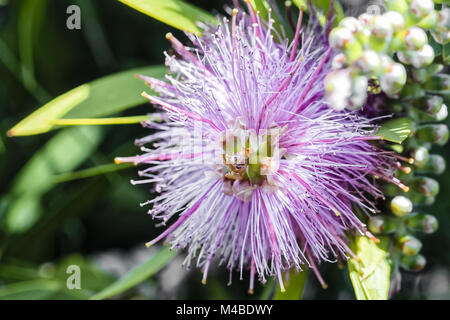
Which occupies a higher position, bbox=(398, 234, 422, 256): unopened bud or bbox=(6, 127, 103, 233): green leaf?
bbox=(6, 127, 103, 233): green leaf

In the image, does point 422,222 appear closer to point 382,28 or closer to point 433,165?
point 433,165

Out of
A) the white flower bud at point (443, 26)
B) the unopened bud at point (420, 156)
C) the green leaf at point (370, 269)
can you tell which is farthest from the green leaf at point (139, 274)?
the white flower bud at point (443, 26)

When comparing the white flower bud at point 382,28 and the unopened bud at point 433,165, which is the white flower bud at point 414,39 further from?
the unopened bud at point 433,165

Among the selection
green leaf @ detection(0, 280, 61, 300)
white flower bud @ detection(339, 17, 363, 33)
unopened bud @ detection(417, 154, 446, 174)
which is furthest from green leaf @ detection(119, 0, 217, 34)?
green leaf @ detection(0, 280, 61, 300)

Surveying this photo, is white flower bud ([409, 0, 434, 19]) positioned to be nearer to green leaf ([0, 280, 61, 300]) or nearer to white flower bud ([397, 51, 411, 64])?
white flower bud ([397, 51, 411, 64])

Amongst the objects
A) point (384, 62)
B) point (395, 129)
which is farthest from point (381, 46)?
point (395, 129)
